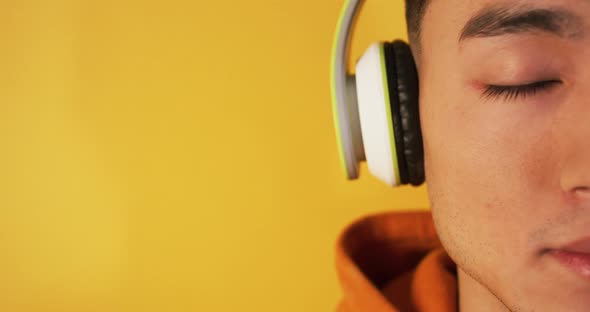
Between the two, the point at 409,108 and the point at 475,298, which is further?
the point at 475,298

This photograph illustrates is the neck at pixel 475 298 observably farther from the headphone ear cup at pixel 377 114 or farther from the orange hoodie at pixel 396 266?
the headphone ear cup at pixel 377 114

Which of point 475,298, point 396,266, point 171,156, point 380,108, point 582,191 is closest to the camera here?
point 582,191

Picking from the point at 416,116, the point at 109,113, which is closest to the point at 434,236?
the point at 416,116

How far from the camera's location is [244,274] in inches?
52.4

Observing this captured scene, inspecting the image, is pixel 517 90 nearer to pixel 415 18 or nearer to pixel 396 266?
pixel 415 18

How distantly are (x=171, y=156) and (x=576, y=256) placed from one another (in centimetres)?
93

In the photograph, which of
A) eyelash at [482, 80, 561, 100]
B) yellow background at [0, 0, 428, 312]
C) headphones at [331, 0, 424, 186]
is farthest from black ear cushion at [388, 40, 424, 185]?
yellow background at [0, 0, 428, 312]

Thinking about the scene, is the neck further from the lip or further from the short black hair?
the short black hair

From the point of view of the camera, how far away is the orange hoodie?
3.05ft

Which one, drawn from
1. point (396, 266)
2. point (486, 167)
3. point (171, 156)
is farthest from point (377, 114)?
point (171, 156)

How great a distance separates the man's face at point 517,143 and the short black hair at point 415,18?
2.3 inches

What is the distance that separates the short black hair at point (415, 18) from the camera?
0.77m

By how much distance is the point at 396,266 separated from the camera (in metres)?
1.12

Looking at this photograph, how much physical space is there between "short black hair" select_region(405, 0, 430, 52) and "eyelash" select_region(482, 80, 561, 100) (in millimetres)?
176
